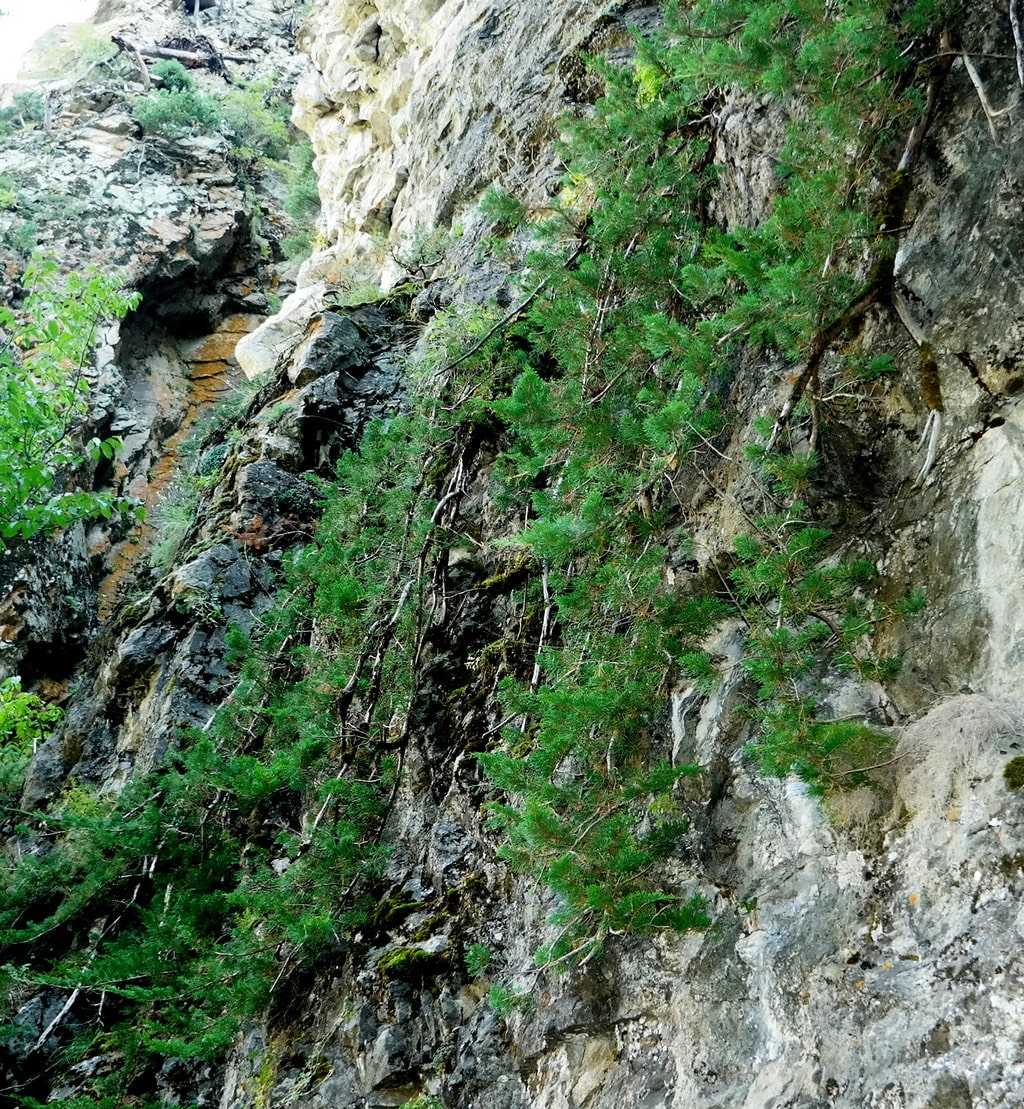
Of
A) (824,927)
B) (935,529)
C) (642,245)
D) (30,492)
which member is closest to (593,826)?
(824,927)

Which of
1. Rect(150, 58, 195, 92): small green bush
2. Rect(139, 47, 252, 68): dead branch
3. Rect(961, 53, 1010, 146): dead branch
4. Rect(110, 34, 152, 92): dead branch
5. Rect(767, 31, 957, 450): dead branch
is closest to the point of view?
Rect(961, 53, 1010, 146): dead branch

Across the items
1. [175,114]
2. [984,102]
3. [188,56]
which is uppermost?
[984,102]

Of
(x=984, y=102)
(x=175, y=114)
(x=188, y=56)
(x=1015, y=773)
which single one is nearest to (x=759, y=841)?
(x=1015, y=773)

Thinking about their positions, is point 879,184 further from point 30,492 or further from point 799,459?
point 30,492

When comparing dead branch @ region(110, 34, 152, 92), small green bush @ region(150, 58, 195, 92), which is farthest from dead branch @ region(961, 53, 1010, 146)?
small green bush @ region(150, 58, 195, 92)

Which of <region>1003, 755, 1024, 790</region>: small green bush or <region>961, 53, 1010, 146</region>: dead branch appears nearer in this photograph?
<region>1003, 755, 1024, 790</region>: small green bush

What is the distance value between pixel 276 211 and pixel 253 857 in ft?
56.1

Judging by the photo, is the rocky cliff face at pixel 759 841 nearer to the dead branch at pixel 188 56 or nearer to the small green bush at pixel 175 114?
the small green bush at pixel 175 114

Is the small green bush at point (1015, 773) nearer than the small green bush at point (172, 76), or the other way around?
the small green bush at point (1015, 773)

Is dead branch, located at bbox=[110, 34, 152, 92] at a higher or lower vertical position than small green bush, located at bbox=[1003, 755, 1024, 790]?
lower

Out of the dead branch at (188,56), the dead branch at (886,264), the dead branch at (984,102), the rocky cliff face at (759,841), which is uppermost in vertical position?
the dead branch at (984,102)

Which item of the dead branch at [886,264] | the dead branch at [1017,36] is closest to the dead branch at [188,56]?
the dead branch at [886,264]

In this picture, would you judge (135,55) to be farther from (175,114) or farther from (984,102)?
(984,102)

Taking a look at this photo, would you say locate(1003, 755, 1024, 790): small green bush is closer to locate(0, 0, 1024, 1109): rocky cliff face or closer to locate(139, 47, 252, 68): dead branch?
locate(0, 0, 1024, 1109): rocky cliff face
